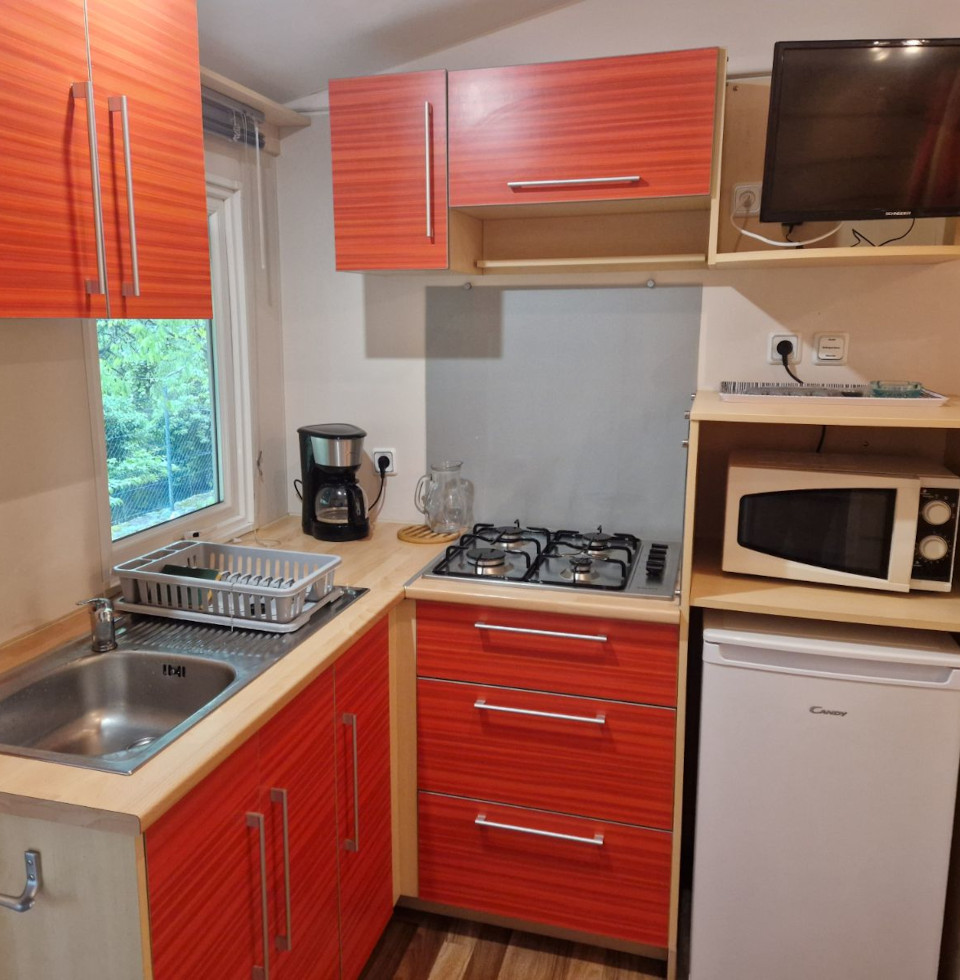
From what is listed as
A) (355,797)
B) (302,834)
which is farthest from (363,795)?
(302,834)

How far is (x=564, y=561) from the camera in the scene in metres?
2.18

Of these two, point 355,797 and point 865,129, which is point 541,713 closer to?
point 355,797

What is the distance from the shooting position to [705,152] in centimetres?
190

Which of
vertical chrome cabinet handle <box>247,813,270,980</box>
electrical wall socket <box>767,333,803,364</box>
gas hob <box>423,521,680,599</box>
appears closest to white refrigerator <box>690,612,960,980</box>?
gas hob <box>423,521,680,599</box>

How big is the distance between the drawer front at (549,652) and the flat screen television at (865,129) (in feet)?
3.34

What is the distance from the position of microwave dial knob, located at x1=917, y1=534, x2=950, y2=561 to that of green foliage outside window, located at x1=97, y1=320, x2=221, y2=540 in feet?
5.92

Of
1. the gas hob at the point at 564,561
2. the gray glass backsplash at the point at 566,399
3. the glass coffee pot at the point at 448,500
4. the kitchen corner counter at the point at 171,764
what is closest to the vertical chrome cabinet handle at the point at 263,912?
the kitchen corner counter at the point at 171,764

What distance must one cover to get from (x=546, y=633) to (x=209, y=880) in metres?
0.89

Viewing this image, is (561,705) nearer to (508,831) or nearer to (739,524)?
(508,831)

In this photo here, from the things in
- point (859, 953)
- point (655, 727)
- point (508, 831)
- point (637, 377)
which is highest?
point (637, 377)

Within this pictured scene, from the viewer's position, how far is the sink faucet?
5.32 feet

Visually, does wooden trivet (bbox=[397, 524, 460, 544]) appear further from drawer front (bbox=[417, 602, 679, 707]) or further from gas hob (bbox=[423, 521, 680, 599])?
→ drawer front (bbox=[417, 602, 679, 707])

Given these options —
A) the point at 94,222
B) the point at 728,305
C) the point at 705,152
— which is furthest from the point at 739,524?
the point at 94,222

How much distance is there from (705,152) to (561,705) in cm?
130
